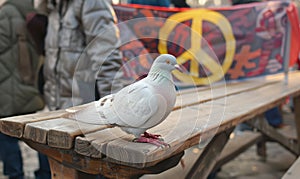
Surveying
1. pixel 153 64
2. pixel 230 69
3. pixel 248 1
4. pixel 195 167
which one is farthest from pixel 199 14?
pixel 153 64

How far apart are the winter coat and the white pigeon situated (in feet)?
4.59

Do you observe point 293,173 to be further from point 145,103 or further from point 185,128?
point 145,103

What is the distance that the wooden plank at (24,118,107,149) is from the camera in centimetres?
123

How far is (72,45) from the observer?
6.48 feet

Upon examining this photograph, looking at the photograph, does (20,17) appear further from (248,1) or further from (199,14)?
(248,1)

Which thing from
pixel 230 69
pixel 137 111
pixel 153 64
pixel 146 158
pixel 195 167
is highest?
pixel 153 64

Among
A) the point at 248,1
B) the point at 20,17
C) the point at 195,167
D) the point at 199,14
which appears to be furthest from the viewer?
the point at 248,1

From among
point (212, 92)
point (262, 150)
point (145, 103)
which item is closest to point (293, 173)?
point (212, 92)

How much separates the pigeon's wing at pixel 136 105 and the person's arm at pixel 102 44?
23 centimetres

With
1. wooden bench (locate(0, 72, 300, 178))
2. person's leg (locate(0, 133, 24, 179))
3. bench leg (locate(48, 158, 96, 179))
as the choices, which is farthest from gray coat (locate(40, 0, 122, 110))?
person's leg (locate(0, 133, 24, 179))

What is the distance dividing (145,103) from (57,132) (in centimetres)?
35

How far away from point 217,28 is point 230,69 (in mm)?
338

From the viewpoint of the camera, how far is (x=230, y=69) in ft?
9.73

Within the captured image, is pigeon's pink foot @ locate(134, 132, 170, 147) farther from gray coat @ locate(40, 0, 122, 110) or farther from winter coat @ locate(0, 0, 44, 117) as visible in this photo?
winter coat @ locate(0, 0, 44, 117)
